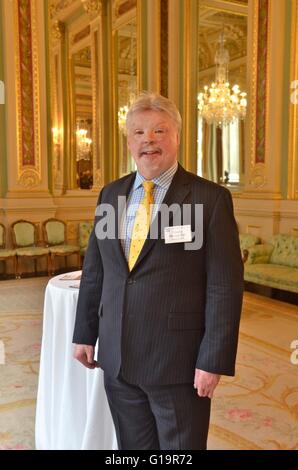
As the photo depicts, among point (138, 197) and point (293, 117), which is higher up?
point (293, 117)

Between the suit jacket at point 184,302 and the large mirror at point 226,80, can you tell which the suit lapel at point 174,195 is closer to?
the suit jacket at point 184,302

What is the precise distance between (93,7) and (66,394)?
935cm

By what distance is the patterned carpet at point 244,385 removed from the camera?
2811mm

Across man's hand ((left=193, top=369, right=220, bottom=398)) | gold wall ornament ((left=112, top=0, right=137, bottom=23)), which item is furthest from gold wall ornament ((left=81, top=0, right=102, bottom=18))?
man's hand ((left=193, top=369, right=220, bottom=398))

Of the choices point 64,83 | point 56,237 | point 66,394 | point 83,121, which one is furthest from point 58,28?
point 66,394

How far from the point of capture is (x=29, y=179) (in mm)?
7859

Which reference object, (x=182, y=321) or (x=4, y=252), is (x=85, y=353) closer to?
(x=182, y=321)

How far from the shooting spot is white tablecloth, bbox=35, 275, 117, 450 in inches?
92.0

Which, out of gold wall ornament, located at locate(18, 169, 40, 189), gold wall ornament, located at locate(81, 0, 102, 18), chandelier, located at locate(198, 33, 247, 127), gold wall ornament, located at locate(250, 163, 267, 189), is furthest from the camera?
gold wall ornament, located at locate(81, 0, 102, 18)

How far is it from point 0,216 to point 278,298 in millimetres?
4481

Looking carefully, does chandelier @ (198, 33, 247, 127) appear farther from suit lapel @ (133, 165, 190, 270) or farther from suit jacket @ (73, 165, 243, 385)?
suit jacket @ (73, 165, 243, 385)

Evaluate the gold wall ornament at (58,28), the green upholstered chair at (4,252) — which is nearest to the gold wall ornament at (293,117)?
the green upholstered chair at (4,252)

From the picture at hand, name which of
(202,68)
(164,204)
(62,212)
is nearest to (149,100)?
(164,204)

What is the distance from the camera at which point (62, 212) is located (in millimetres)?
8906
